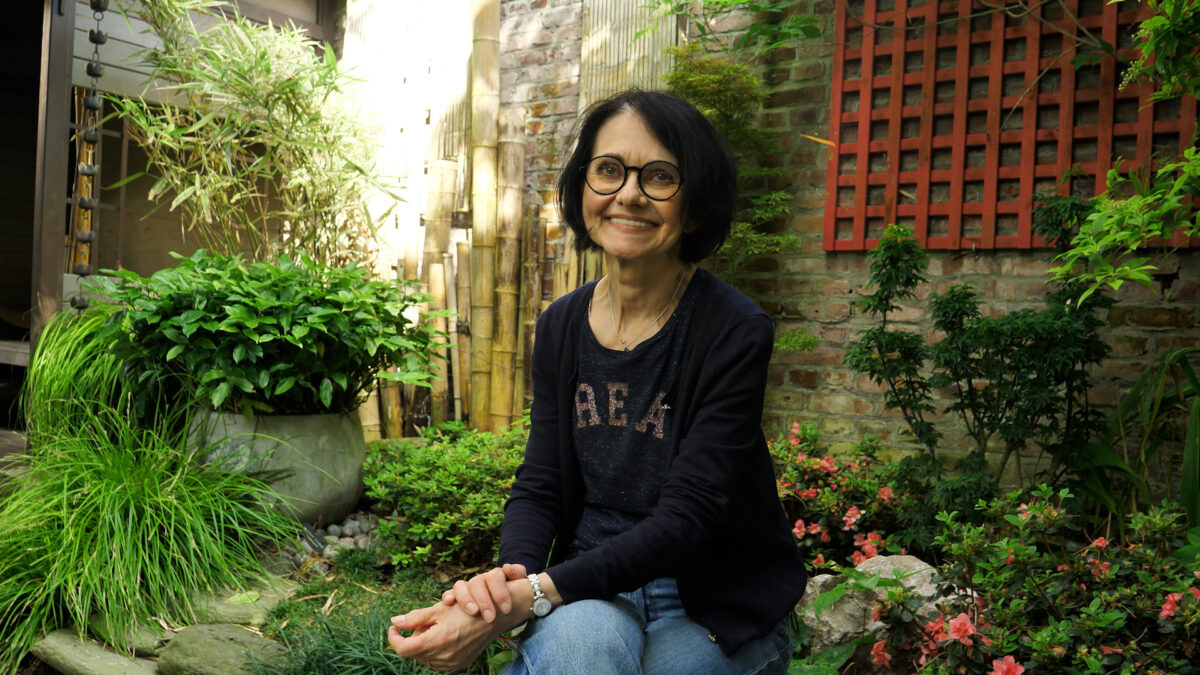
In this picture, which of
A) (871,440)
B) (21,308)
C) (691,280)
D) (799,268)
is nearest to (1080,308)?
(871,440)

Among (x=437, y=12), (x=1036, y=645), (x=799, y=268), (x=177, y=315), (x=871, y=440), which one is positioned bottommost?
(x=1036, y=645)

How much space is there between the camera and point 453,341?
4559 millimetres

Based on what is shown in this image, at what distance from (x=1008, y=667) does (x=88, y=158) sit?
14.9 feet

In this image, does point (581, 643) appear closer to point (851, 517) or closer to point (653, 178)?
point (653, 178)

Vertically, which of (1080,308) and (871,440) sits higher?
(1080,308)

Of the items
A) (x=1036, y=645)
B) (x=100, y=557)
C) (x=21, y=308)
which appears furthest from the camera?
(x=21, y=308)

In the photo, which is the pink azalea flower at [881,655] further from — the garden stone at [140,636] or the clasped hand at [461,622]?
the garden stone at [140,636]

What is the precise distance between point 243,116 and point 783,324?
2.76 meters

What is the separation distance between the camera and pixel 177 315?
333 cm

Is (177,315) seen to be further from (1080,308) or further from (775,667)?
(1080,308)

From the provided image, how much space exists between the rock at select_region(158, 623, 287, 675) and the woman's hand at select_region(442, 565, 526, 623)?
141 centimetres

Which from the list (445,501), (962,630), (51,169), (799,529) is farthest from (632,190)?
(51,169)

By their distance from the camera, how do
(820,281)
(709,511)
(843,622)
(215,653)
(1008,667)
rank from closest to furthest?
(709,511), (1008,667), (843,622), (215,653), (820,281)

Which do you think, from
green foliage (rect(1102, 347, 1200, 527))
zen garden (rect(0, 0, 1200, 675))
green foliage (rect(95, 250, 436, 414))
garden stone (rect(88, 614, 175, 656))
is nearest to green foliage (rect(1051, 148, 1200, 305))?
zen garden (rect(0, 0, 1200, 675))
